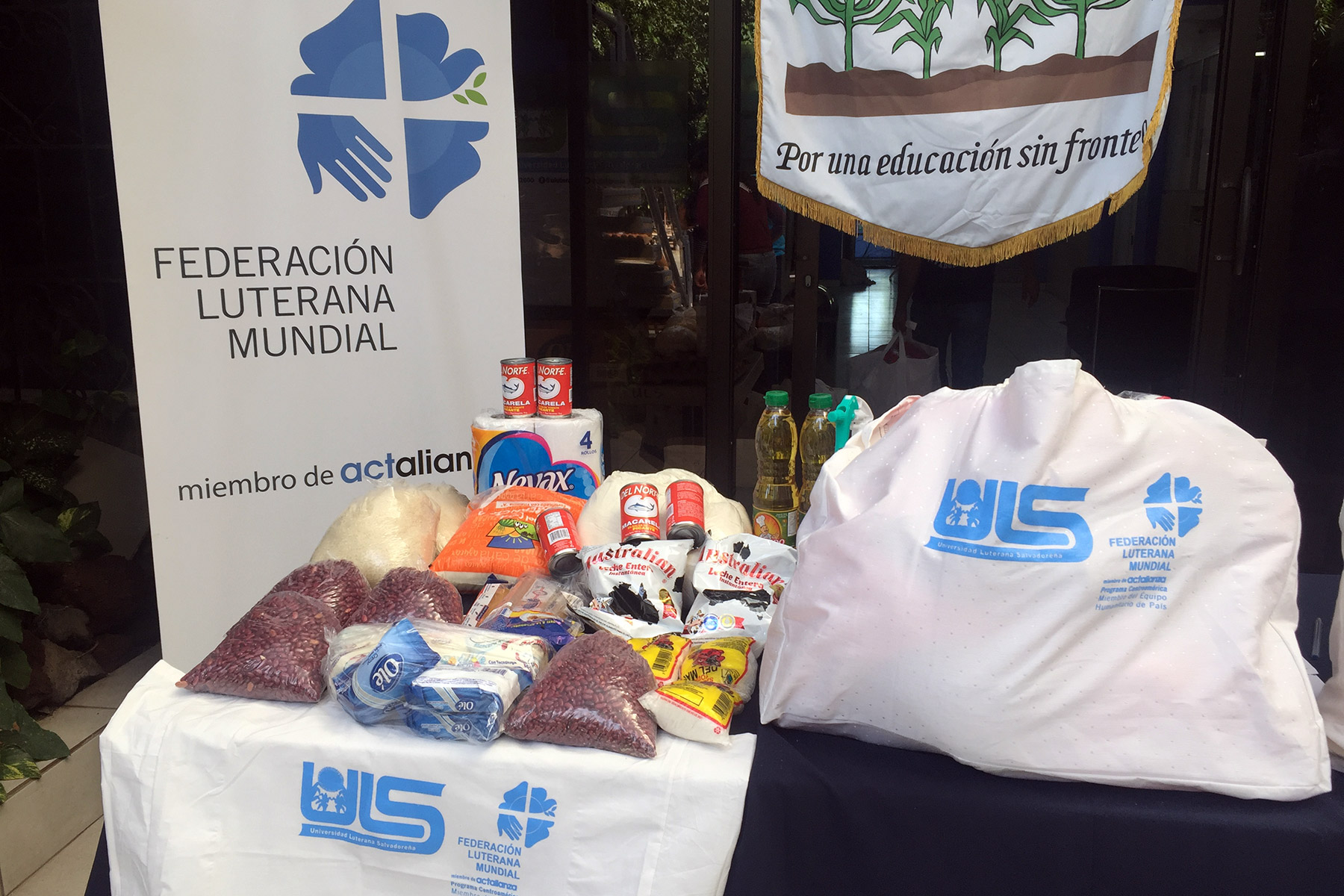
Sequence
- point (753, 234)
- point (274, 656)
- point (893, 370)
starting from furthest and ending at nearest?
point (893, 370), point (753, 234), point (274, 656)

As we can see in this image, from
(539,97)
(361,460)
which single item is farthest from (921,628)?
(539,97)

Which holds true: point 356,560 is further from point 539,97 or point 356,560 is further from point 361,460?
point 539,97

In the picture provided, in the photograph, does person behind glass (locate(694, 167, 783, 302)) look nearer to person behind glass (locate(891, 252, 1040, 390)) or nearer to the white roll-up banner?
person behind glass (locate(891, 252, 1040, 390))

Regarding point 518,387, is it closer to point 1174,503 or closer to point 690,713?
point 690,713

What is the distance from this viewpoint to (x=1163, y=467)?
1145 mm

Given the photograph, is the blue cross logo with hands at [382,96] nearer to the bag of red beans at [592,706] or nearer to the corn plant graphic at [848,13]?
the corn plant graphic at [848,13]

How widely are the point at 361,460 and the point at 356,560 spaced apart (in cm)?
109

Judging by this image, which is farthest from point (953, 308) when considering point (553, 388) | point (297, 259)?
point (297, 259)

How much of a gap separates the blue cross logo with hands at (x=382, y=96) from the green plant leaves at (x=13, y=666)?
1.45 metres

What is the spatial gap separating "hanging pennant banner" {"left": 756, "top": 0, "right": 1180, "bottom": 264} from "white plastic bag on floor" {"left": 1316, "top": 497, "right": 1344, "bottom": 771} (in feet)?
5.76

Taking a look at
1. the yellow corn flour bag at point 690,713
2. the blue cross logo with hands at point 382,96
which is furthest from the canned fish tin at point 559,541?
the blue cross logo with hands at point 382,96

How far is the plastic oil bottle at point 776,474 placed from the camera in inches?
74.1

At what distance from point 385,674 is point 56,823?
75.0 inches

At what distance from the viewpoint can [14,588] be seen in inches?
90.8
